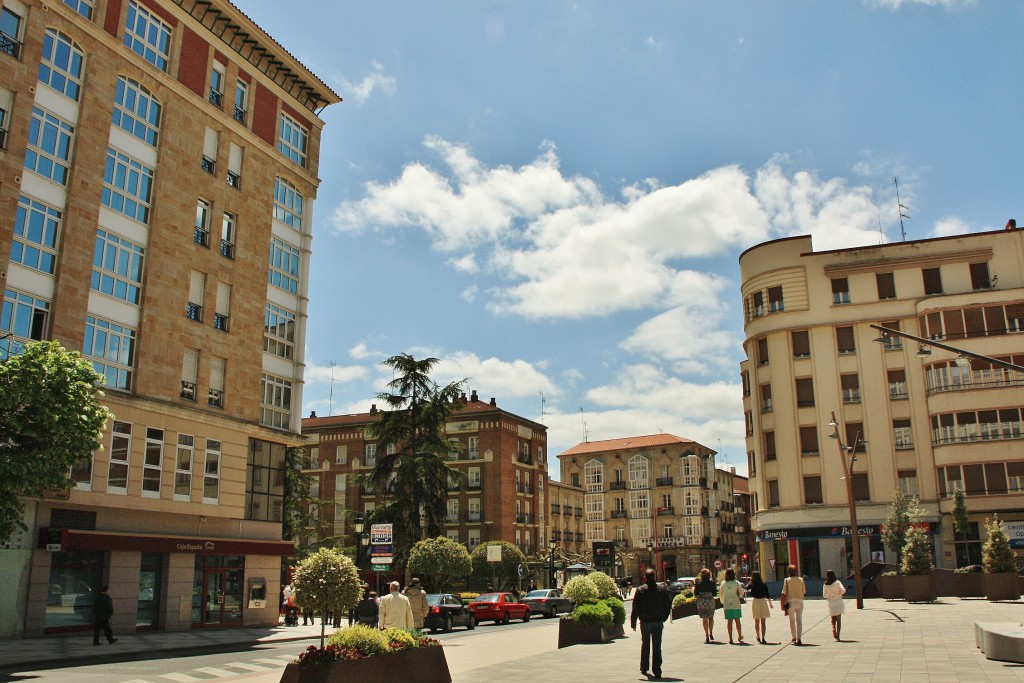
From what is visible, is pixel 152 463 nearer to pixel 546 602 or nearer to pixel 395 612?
pixel 395 612

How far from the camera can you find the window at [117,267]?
86.1ft

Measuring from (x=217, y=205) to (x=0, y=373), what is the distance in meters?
14.0

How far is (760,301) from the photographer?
168 feet

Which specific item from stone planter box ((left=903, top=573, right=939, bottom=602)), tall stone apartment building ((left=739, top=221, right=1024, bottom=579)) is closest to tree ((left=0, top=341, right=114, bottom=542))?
stone planter box ((left=903, top=573, right=939, bottom=602))

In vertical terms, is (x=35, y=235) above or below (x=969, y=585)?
above

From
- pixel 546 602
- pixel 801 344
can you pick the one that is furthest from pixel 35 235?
pixel 801 344

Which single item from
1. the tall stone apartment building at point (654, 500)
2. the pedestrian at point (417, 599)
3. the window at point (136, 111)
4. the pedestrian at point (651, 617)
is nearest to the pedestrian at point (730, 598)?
the pedestrian at point (651, 617)

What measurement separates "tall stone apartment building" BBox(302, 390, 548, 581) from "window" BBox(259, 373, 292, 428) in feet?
101

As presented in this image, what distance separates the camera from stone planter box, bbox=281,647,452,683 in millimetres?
10375

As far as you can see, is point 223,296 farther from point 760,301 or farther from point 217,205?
point 760,301

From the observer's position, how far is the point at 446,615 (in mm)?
29641

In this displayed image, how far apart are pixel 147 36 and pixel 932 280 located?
41839mm

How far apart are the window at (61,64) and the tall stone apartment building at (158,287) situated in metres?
0.06

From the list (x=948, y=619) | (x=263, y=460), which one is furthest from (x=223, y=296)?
(x=948, y=619)
